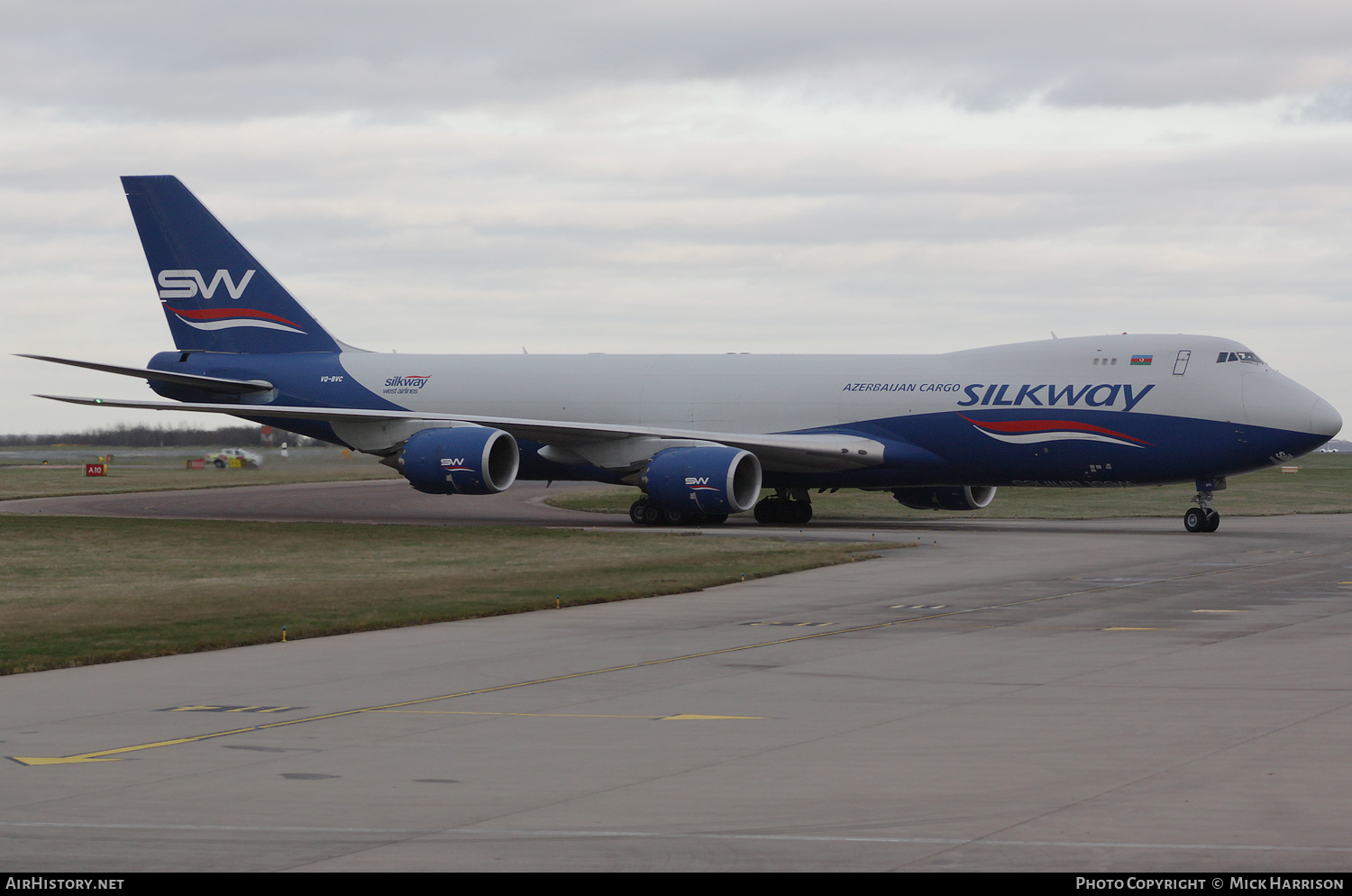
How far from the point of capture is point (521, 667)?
51.3ft

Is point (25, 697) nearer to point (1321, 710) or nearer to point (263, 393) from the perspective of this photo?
point (1321, 710)

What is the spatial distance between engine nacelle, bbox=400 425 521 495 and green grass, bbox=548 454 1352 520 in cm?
857

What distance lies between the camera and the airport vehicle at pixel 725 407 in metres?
35.6

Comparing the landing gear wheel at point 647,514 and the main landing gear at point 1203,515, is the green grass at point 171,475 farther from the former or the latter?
the main landing gear at point 1203,515

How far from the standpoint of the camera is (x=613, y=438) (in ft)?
131

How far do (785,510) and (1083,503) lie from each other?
14.1 meters

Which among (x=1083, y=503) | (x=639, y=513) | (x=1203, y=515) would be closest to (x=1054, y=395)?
(x=1203, y=515)

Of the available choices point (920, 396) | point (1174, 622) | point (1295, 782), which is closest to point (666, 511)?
point (920, 396)

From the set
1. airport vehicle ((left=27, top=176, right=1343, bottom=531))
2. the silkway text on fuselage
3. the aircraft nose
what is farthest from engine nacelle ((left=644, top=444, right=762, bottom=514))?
the aircraft nose

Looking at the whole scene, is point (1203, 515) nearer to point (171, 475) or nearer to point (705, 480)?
point (705, 480)

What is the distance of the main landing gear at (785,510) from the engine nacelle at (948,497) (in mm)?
2449

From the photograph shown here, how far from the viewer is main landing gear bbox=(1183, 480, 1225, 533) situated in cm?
3631

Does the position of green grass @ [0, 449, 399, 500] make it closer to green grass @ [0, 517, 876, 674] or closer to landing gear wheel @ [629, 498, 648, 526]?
landing gear wheel @ [629, 498, 648, 526]
